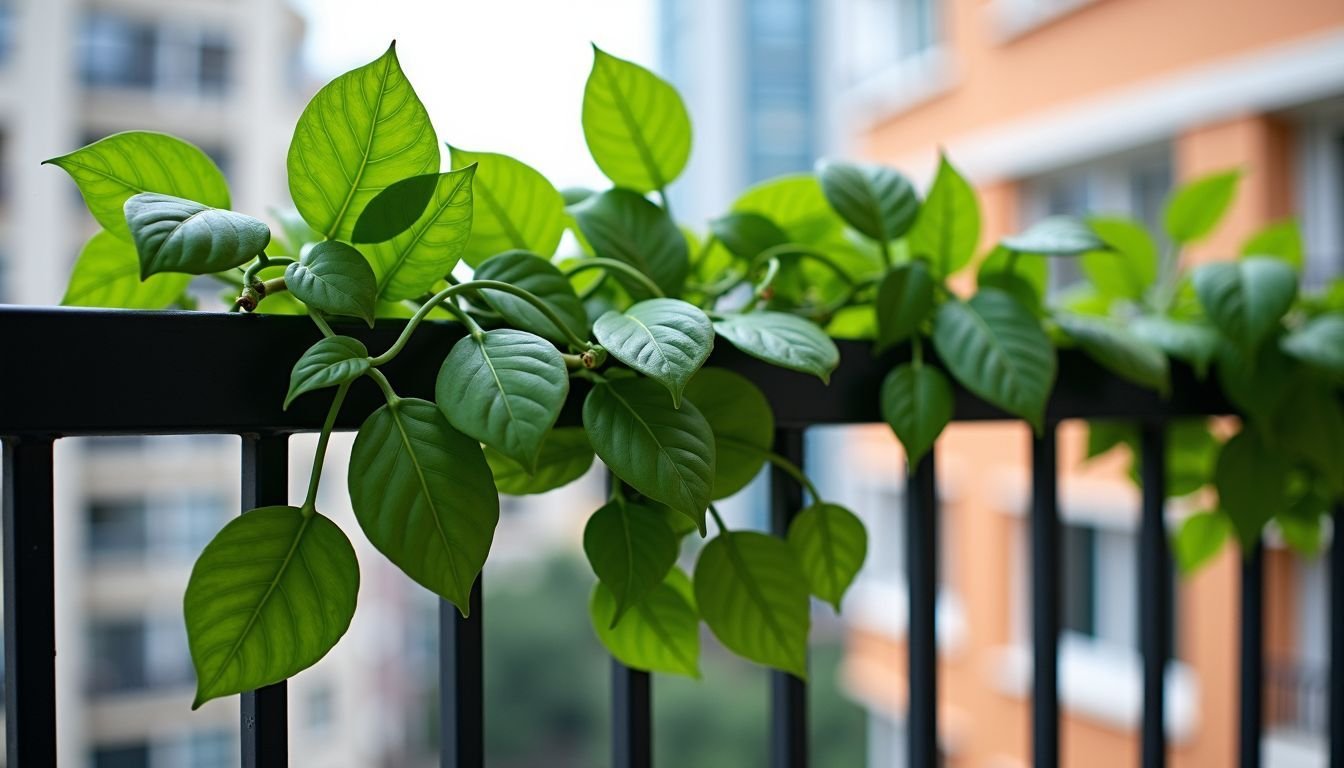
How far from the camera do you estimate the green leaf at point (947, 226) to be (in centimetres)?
39

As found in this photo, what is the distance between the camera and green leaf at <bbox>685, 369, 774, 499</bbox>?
0.31 meters

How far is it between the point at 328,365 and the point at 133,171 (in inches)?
3.5

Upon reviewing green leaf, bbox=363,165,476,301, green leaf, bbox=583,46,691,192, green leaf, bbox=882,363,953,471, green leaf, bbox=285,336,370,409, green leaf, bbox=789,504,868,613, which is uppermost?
green leaf, bbox=583,46,691,192

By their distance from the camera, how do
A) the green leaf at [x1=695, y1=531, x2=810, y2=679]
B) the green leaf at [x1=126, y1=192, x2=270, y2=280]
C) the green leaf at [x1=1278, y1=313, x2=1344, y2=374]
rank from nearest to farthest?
the green leaf at [x1=126, y1=192, x2=270, y2=280] → the green leaf at [x1=695, y1=531, x2=810, y2=679] → the green leaf at [x1=1278, y1=313, x2=1344, y2=374]

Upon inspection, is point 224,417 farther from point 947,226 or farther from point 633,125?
point 947,226

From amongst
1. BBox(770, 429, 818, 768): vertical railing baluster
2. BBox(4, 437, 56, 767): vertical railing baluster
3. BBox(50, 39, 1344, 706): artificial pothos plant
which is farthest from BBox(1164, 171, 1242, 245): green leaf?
BBox(4, 437, 56, 767): vertical railing baluster

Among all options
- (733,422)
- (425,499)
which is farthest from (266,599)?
(733,422)

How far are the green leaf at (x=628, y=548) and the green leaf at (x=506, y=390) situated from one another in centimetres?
7

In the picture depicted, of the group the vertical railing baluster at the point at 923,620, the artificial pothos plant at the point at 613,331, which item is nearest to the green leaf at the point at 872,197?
the artificial pothos plant at the point at 613,331

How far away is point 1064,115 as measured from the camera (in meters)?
3.55

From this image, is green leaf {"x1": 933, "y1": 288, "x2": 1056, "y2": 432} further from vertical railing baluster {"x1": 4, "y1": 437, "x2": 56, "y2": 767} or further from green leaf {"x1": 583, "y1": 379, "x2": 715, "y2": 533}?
vertical railing baluster {"x1": 4, "y1": 437, "x2": 56, "y2": 767}

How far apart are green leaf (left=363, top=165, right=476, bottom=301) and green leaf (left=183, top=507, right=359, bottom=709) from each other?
7 cm

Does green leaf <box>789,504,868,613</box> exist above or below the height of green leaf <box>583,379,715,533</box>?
below

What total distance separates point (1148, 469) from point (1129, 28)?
3.37 meters
